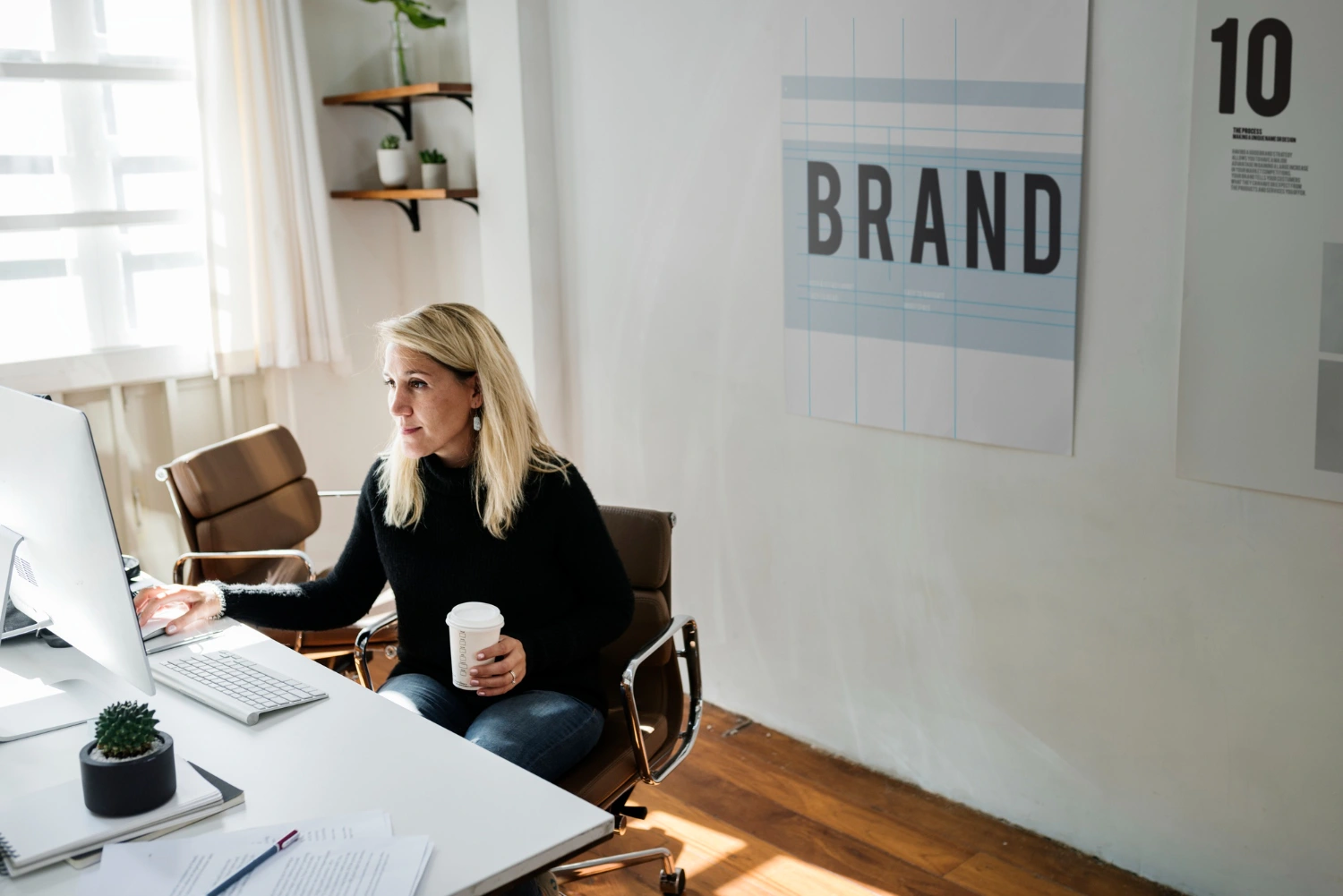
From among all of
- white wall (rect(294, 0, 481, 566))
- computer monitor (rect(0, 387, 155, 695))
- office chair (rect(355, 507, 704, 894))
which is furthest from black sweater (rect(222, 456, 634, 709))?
white wall (rect(294, 0, 481, 566))

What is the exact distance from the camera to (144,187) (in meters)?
3.83

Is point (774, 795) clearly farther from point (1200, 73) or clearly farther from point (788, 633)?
point (1200, 73)

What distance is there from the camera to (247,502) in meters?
3.34

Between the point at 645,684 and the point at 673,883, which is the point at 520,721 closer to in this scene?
the point at 645,684

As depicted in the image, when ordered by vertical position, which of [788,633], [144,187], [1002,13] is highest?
[1002,13]

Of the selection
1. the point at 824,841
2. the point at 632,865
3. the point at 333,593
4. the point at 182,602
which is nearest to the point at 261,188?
the point at 333,593

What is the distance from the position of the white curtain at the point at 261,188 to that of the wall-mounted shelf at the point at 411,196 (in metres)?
0.12

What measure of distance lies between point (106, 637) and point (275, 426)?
73.8 inches

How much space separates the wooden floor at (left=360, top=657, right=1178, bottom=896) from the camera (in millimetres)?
2652

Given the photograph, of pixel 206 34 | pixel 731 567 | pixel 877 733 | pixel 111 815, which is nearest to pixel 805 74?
pixel 731 567

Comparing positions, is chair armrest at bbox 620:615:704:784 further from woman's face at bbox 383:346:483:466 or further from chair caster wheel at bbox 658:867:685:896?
woman's face at bbox 383:346:483:466

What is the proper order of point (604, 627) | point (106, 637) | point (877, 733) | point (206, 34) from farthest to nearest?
point (206, 34) → point (877, 733) → point (604, 627) → point (106, 637)

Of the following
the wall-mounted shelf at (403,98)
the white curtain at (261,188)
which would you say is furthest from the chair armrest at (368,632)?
the wall-mounted shelf at (403,98)

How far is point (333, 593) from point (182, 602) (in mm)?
302
